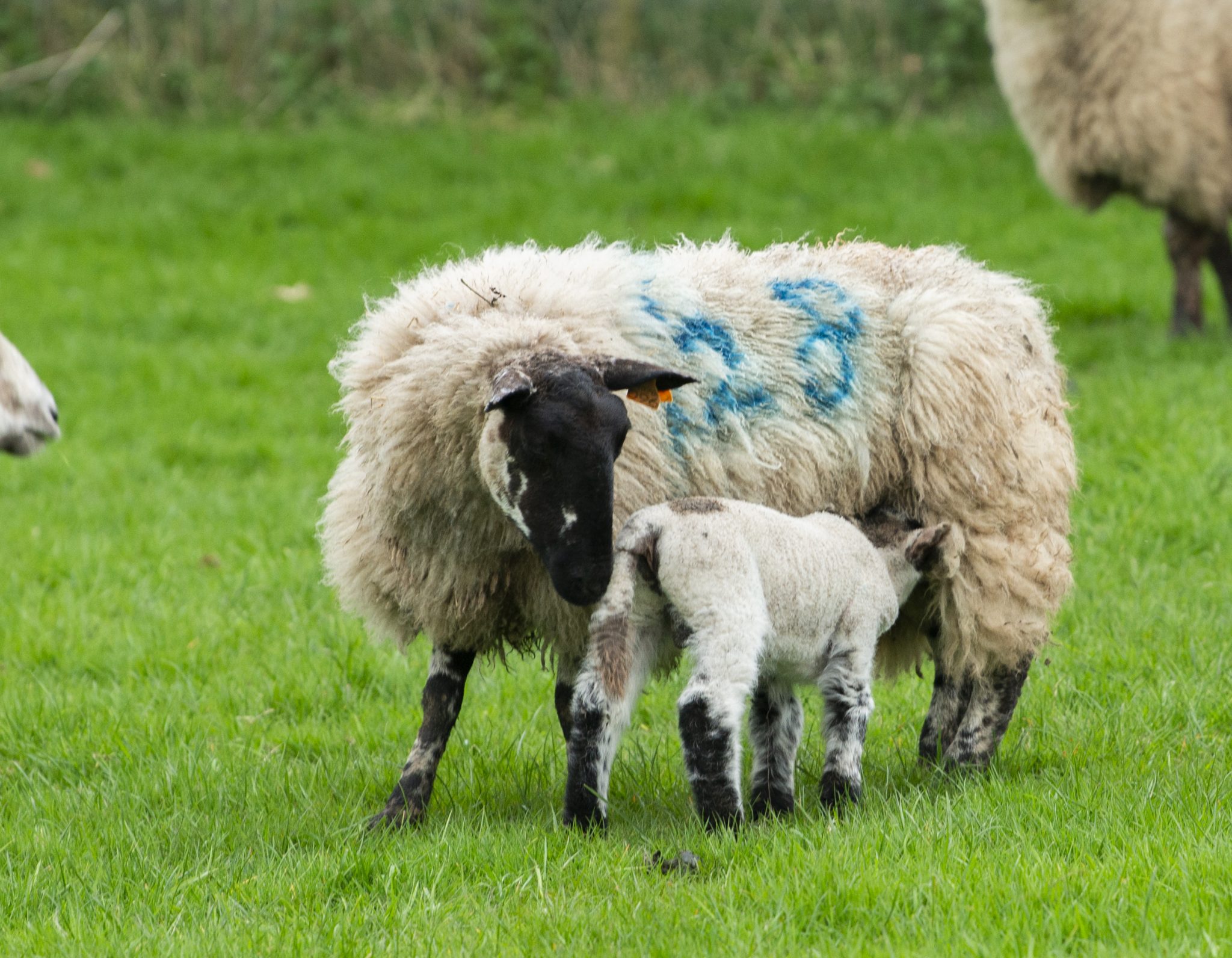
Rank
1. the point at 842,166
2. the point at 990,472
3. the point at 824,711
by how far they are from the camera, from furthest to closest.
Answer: the point at 842,166 < the point at 990,472 < the point at 824,711

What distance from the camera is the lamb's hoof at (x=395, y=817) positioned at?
3.80 meters

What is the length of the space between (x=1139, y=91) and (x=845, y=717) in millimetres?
6144

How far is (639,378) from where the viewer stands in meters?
3.43

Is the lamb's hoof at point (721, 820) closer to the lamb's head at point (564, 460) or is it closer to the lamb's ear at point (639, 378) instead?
the lamb's head at point (564, 460)

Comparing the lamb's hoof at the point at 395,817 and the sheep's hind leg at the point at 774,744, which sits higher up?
the sheep's hind leg at the point at 774,744

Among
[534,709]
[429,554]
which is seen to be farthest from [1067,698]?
[429,554]

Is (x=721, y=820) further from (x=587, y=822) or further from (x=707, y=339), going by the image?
(x=707, y=339)

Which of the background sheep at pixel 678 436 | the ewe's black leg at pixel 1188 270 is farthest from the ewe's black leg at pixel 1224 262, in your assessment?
the background sheep at pixel 678 436

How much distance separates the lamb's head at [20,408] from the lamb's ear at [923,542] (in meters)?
2.25

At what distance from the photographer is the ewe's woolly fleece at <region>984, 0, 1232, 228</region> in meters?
8.61

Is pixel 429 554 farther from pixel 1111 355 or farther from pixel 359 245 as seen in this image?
pixel 359 245

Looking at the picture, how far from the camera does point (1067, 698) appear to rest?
4688 millimetres

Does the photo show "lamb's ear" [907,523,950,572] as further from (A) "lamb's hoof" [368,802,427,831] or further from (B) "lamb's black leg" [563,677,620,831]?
(A) "lamb's hoof" [368,802,427,831]

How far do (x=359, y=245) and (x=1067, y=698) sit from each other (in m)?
8.17
